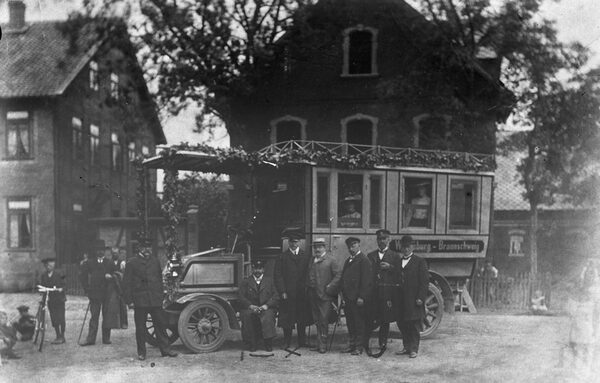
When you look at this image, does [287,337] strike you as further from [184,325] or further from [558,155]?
[558,155]

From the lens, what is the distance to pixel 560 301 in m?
15.3

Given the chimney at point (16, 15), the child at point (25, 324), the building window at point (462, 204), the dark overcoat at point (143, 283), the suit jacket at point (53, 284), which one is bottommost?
the child at point (25, 324)

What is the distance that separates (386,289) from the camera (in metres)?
8.82

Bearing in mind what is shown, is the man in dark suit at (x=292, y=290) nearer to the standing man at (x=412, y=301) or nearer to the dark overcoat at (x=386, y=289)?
the dark overcoat at (x=386, y=289)

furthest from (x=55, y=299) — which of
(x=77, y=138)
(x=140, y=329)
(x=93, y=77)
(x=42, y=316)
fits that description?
(x=93, y=77)

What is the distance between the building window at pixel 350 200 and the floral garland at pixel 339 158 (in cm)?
21

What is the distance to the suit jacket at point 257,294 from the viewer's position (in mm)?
8859

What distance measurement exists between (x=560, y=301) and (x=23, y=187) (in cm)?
1582

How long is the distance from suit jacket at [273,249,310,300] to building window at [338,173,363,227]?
120 centimetres

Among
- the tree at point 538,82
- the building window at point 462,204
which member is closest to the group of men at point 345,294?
the building window at point 462,204

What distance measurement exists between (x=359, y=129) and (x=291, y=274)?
38.4 feet

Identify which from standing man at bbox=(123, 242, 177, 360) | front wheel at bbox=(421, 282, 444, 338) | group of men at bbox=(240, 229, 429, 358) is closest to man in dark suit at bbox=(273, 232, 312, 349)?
group of men at bbox=(240, 229, 429, 358)

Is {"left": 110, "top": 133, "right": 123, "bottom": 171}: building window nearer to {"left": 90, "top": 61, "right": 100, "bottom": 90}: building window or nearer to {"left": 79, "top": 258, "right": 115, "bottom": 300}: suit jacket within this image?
{"left": 90, "top": 61, "right": 100, "bottom": 90}: building window

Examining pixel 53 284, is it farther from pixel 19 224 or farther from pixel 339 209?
pixel 19 224
